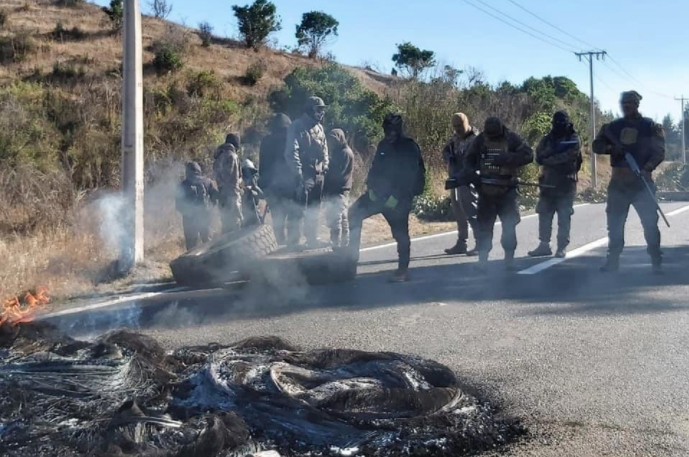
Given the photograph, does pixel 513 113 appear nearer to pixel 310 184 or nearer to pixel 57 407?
pixel 310 184

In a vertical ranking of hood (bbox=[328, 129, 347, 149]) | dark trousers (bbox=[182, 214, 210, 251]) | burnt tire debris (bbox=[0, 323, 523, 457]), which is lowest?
burnt tire debris (bbox=[0, 323, 523, 457])

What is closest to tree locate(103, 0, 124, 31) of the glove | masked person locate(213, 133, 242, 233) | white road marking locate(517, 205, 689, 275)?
masked person locate(213, 133, 242, 233)

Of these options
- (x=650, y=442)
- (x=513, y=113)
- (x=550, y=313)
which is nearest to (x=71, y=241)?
(x=550, y=313)

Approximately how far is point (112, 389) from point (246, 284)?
436 cm

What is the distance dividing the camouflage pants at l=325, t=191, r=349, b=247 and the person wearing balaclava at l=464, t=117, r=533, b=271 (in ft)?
8.09

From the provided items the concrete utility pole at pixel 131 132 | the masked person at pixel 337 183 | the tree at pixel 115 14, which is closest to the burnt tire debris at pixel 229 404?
the concrete utility pole at pixel 131 132

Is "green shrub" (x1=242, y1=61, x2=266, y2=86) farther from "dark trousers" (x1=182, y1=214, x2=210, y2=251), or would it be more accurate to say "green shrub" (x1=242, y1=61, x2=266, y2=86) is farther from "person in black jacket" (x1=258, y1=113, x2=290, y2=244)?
"dark trousers" (x1=182, y1=214, x2=210, y2=251)

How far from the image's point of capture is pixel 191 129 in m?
24.5

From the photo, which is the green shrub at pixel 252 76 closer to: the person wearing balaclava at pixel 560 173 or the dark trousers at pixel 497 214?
the person wearing balaclava at pixel 560 173

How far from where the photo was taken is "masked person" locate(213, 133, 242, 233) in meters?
12.0

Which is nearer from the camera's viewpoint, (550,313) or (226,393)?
(226,393)

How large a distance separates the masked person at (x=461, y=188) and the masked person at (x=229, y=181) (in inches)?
124

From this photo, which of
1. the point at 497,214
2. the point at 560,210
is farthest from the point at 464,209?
the point at 497,214

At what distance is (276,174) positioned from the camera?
11586 mm
